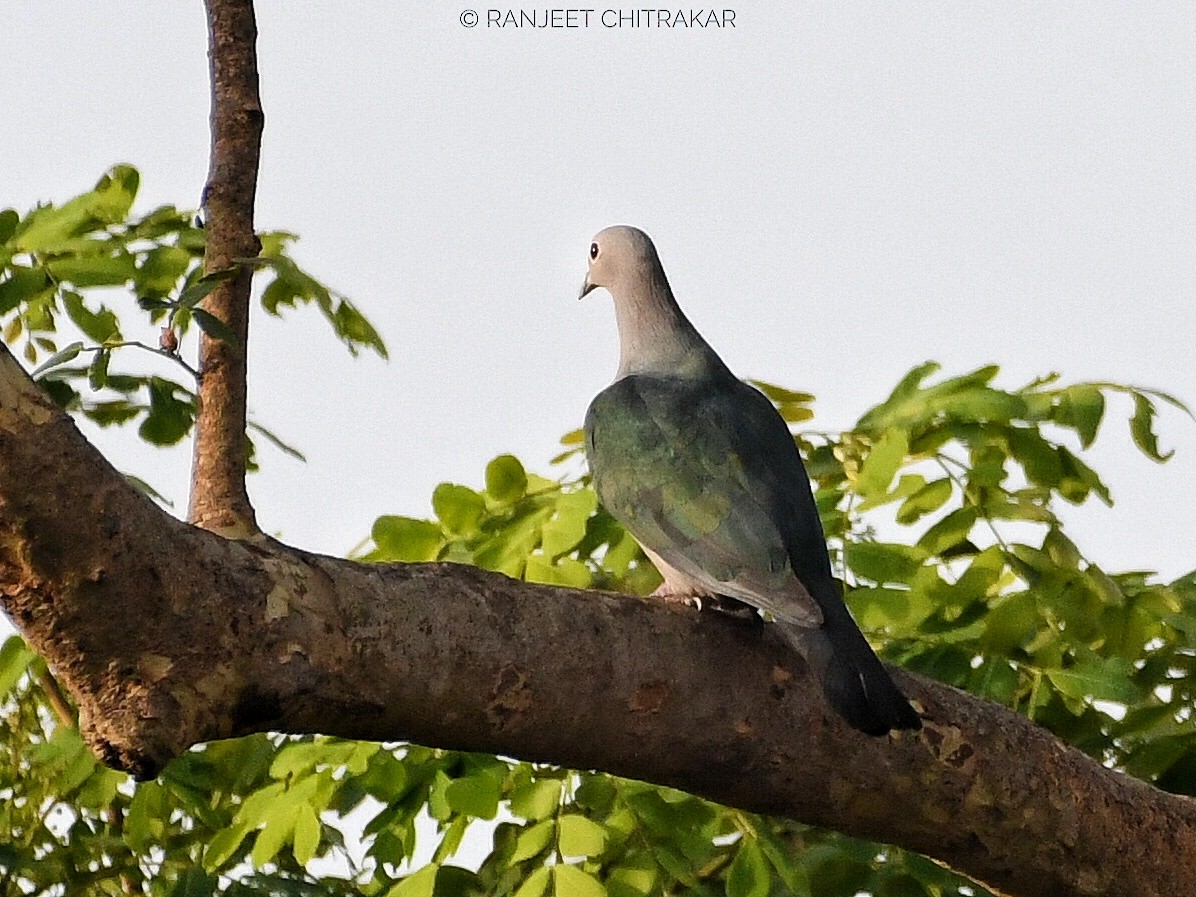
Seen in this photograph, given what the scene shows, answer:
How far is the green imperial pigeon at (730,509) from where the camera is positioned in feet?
6.91

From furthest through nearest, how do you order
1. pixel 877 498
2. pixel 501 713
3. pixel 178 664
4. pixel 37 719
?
1. pixel 37 719
2. pixel 877 498
3. pixel 501 713
4. pixel 178 664

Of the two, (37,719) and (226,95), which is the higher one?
(226,95)

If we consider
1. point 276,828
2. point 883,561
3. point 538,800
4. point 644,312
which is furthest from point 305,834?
point 644,312

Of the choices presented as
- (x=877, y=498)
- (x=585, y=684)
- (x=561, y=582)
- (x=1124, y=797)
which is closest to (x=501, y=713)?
(x=585, y=684)

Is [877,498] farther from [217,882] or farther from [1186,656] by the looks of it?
[217,882]

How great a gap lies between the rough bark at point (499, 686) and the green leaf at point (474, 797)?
0.22 metres

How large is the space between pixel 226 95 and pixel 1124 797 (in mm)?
1534

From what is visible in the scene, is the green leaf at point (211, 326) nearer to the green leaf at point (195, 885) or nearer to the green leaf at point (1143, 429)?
the green leaf at point (195, 885)

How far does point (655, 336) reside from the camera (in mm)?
2906

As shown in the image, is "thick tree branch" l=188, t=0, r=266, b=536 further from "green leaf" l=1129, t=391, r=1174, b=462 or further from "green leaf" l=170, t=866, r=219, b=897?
"green leaf" l=1129, t=391, r=1174, b=462

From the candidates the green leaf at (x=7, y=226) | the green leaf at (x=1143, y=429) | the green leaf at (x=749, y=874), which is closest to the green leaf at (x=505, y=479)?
the green leaf at (x=749, y=874)

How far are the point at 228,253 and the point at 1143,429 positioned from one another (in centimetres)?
141

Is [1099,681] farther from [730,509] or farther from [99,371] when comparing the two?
[99,371]

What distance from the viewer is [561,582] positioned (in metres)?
2.29
